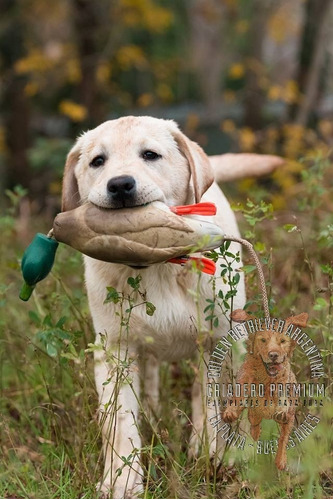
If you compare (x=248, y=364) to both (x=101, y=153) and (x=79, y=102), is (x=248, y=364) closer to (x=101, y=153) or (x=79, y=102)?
(x=101, y=153)

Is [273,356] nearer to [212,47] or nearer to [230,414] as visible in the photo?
[230,414]

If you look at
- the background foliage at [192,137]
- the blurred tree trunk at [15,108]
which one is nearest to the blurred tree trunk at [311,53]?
the background foliage at [192,137]

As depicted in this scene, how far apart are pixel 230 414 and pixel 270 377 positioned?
0.22 metres

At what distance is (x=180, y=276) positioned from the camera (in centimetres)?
285

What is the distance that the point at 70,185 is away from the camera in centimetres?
305

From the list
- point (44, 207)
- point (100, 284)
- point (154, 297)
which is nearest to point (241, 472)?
point (154, 297)

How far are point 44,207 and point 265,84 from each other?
3041 millimetres

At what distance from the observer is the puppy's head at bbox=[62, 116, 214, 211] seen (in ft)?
8.50

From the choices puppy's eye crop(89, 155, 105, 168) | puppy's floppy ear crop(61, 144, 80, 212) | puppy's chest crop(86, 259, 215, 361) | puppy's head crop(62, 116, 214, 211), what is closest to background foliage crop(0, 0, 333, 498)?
puppy's chest crop(86, 259, 215, 361)

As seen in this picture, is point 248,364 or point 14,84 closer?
point 248,364

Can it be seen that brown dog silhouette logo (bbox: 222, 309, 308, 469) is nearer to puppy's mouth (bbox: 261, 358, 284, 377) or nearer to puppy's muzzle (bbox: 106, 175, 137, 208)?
puppy's mouth (bbox: 261, 358, 284, 377)

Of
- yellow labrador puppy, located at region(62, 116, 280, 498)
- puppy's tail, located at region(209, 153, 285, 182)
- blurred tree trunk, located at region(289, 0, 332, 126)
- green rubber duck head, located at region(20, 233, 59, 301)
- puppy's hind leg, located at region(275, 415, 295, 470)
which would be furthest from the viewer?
blurred tree trunk, located at region(289, 0, 332, 126)

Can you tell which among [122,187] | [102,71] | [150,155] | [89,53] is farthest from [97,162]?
[89,53]

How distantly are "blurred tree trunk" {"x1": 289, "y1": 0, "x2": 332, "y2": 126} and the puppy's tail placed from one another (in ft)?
13.1
